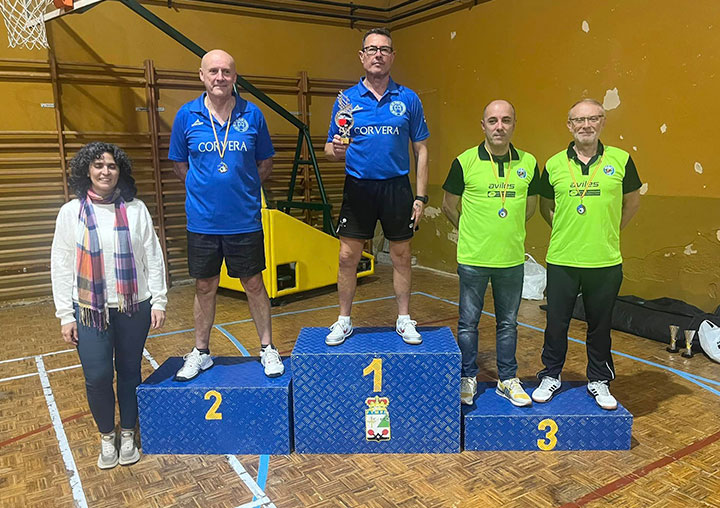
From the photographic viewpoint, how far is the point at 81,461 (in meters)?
2.38

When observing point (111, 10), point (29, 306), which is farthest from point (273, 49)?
point (29, 306)

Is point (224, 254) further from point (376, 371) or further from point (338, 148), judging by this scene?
point (376, 371)

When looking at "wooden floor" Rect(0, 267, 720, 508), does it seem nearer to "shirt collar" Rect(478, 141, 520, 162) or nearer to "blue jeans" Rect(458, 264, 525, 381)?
"blue jeans" Rect(458, 264, 525, 381)

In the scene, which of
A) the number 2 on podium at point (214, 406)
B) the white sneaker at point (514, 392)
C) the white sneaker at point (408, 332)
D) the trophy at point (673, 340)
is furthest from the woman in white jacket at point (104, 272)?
the trophy at point (673, 340)

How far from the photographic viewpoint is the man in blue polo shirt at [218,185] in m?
2.43

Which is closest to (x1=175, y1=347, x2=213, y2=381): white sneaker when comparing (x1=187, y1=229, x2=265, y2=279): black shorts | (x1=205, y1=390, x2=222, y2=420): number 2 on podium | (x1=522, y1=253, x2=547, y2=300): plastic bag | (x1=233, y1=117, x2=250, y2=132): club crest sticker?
(x1=205, y1=390, x2=222, y2=420): number 2 on podium

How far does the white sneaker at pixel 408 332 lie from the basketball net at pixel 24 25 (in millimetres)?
4603

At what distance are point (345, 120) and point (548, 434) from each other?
1717 millimetres

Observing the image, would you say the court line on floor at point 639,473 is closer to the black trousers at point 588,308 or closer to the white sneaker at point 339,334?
the black trousers at point 588,308

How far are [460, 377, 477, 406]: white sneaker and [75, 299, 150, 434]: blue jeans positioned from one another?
58.1 inches

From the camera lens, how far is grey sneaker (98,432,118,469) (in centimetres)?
231

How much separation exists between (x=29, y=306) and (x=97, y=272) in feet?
12.8

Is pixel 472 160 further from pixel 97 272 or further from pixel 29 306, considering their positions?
pixel 29 306

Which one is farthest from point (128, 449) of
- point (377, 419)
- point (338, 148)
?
point (338, 148)
